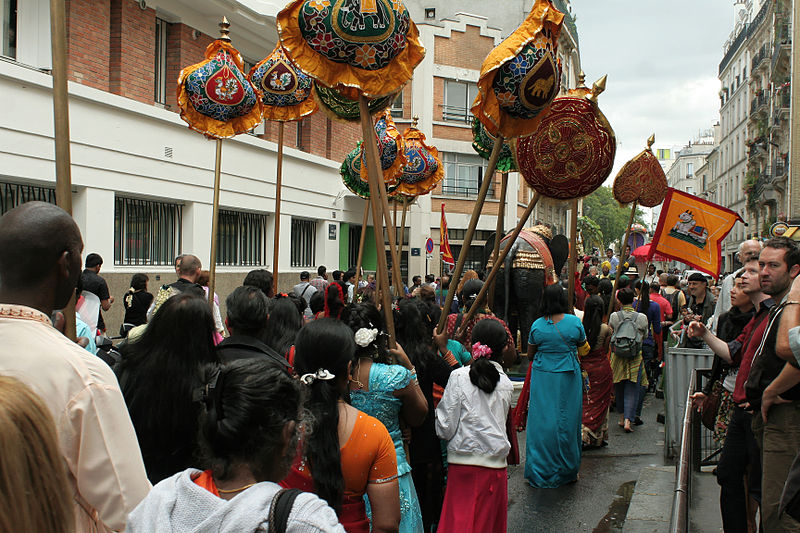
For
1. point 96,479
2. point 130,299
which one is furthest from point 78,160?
point 96,479

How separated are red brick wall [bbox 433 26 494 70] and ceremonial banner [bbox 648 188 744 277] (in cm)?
2472

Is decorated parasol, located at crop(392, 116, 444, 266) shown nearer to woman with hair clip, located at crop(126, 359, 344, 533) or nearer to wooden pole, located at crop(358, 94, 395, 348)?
wooden pole, located at crop(358, 94, 395, 348)

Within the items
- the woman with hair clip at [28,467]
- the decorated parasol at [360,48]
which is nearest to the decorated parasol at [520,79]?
the decorated parasol at [360,48]

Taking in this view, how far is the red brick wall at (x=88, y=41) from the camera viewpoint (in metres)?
13.1

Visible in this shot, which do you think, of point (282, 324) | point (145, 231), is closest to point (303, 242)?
point (145, 231)

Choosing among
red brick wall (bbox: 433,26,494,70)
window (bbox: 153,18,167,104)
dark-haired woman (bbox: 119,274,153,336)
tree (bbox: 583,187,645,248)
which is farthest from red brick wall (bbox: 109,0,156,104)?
tree (bbox: 583,187,645,248)

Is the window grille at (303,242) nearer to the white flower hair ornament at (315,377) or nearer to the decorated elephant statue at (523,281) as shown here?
the decorated elephant statue at (523,281)

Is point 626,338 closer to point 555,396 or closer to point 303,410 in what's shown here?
point 555,396

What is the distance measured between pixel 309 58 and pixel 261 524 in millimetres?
3315

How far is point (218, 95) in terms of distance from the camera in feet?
25.5

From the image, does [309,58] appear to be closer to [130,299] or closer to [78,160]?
[130,299]

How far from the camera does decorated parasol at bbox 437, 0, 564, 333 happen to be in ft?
15.1

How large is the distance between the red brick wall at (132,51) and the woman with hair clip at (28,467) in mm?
14066

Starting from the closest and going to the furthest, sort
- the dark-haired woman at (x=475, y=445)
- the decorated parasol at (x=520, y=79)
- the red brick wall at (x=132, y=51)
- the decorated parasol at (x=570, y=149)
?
the decorated parasol at (x=520, y=79) → the dark-haired woman at (x=475, y=445) → the decorated parasol at (x=570, y=149) → the red brick wall at (x=132, y=51)
